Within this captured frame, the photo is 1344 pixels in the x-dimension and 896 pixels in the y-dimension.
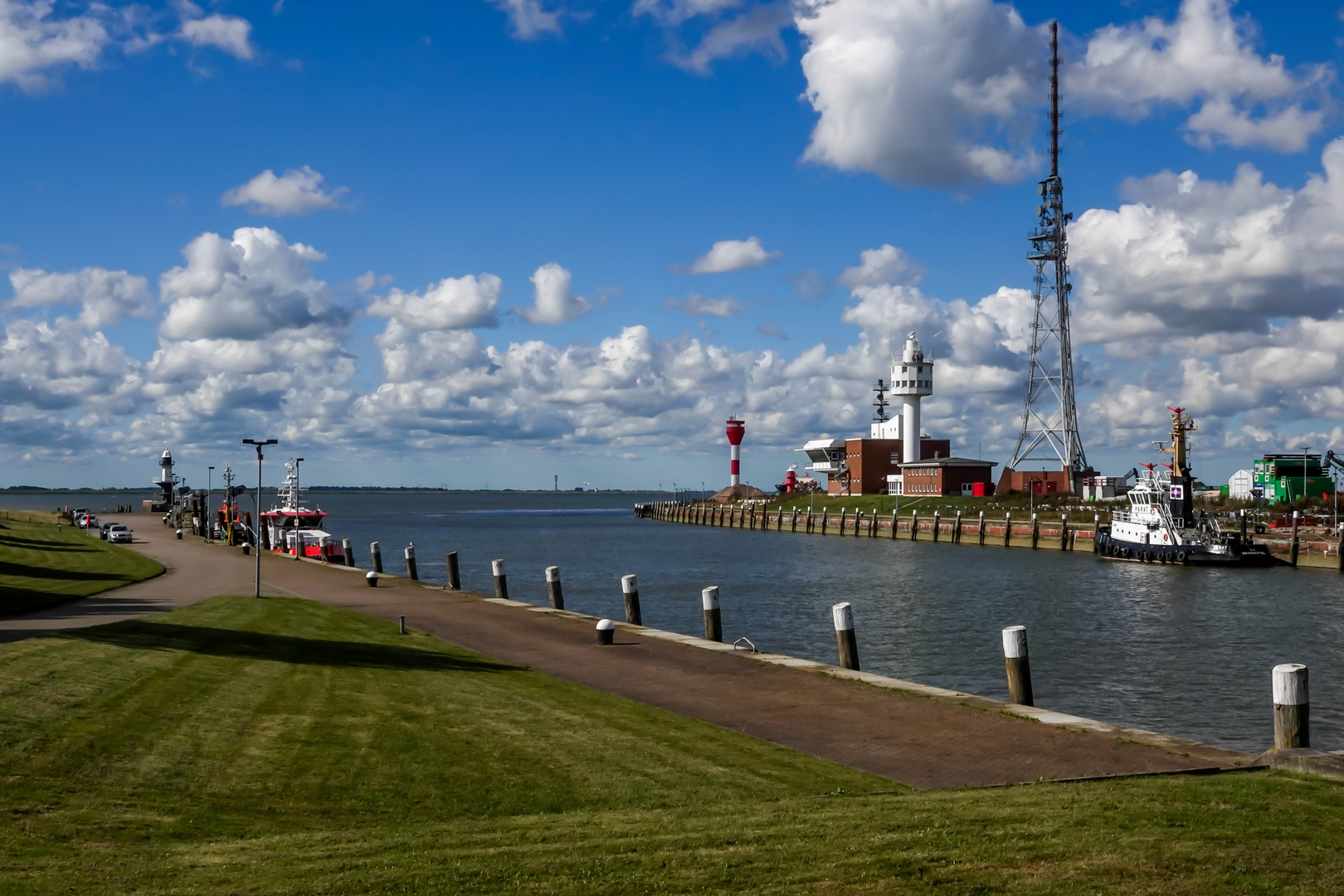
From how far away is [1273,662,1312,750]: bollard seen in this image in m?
13.3

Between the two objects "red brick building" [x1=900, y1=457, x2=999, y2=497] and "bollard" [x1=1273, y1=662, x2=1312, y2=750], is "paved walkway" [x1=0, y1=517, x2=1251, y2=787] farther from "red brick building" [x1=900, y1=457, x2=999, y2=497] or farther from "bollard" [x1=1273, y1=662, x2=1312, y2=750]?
"red brick building" [x1=900, y1=457, x2=999, y2=497]

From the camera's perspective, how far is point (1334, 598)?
48.4 m

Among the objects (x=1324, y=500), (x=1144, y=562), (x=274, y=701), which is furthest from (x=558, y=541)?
(x=274, y=701)

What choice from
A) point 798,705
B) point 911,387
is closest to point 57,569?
point 798,705

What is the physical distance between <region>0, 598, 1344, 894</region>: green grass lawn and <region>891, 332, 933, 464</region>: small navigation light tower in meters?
118

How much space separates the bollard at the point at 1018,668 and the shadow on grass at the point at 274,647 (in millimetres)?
9473

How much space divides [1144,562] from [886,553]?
2135 cm

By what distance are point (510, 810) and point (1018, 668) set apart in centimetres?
1088

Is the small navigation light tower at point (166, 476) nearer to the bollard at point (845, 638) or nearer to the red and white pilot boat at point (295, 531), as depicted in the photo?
the red and white pilot boat at point (295, 531)

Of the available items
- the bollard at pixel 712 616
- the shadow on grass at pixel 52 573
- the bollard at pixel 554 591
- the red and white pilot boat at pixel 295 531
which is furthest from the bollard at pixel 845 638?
the red and white pilot boat at pixel 295 531

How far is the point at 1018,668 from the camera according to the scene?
18.6 metres

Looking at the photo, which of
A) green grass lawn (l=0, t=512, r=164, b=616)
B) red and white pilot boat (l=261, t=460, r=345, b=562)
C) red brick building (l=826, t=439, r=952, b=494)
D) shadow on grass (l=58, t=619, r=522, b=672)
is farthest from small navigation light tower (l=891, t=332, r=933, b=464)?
shadow on grass (l=58, t=619, r=522, b=672)

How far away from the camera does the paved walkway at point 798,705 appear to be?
43.8 feet

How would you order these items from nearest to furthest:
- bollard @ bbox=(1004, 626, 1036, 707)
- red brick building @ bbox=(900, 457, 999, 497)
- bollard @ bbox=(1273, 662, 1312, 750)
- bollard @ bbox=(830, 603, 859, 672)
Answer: bollard @ bbox=(1273, 662, 1312, 750) < bollard @ bbox=(1004, 626, 1036, 707) < bollard @ bbox=(830, 603, 859, 672) < red brick building @ bbox=(900, 457, 999, 497)
